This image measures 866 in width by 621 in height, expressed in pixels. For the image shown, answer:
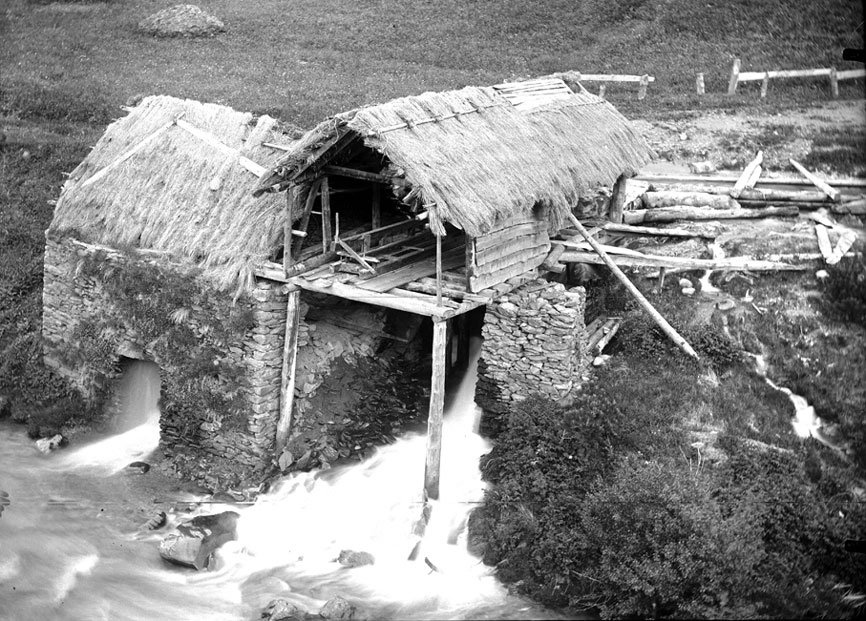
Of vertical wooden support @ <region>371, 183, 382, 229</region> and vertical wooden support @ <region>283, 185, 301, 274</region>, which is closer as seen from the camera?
vertical wooden support @ <region>283, 185, 301, 274</region>

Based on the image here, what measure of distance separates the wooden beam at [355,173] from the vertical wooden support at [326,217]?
33cm

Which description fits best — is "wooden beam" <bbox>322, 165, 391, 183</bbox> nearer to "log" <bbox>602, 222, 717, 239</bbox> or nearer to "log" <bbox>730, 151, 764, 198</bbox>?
"log" <bbox>602, 222, 717, 239</bbox>

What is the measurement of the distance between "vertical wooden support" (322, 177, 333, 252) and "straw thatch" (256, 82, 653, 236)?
98 centimetres

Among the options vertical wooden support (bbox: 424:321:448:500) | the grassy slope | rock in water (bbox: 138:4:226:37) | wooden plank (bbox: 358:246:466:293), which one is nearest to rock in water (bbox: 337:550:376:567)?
vertical wooden support (bbox: 424:321:448:500)

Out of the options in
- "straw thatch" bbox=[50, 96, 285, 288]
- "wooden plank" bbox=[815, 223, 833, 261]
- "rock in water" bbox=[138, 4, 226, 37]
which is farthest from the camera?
"rock in water" bbox=[138, 4, 226, 37]

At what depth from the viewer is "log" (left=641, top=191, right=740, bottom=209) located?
22.1 metres

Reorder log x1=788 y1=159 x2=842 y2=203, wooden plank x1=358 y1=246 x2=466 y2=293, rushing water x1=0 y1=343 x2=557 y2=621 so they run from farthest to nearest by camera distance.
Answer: log x1=788 y1=159 x2=842 y2=203 < wooden plank x1=358 y1=246 x2=466 y2=293 < rushing water x1=0 y1=343 x2=557 y2=621

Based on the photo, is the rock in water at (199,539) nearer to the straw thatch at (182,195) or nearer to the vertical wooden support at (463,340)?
the straw thatch at (182,195)

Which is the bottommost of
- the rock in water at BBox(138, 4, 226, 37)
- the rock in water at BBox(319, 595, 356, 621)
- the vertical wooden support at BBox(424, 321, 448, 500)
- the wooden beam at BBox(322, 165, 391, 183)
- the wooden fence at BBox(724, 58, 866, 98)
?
the rock in water at BBox(319, 595, 356, 621)

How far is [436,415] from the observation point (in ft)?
51.0

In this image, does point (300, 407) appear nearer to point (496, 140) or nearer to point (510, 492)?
point (510, 492)

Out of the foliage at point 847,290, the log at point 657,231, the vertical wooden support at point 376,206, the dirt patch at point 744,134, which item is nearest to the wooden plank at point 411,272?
the vertical wooden support at point 376,206

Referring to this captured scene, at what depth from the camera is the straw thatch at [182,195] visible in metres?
17.2

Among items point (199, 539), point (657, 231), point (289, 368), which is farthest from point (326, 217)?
point (657, 231)
